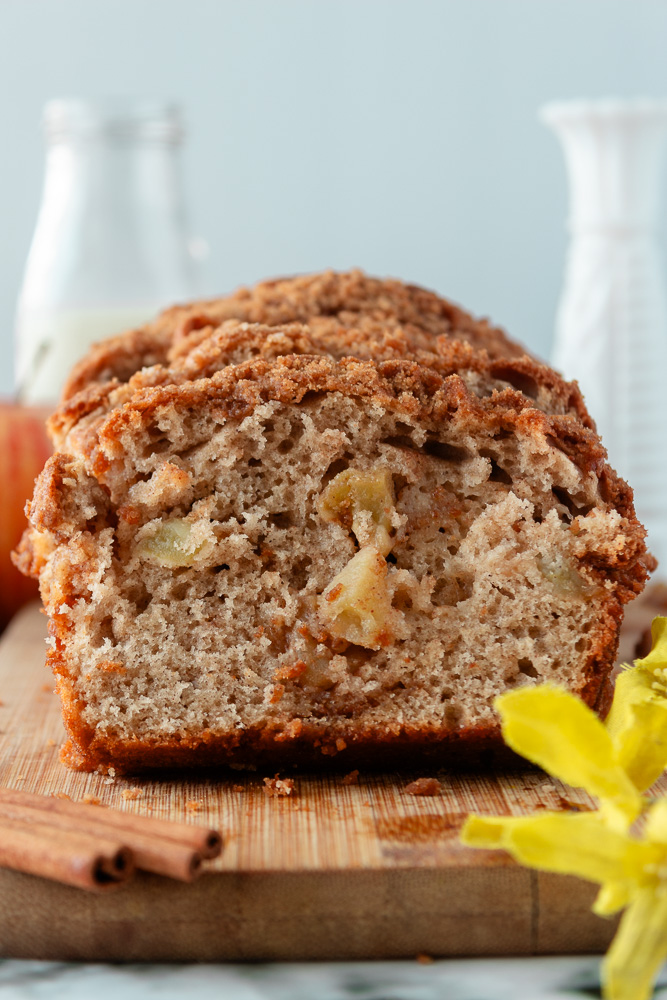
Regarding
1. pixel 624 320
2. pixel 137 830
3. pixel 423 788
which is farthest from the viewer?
pixel 624 320

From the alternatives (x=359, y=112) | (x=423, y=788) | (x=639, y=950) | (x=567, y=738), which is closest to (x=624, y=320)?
(x=359, y=112)

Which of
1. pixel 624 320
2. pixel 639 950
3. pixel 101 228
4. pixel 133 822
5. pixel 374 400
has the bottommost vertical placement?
pixel 133 822

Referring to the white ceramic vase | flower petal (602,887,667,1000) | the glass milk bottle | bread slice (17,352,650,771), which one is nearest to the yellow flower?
flower petal (602,887,667,1000)

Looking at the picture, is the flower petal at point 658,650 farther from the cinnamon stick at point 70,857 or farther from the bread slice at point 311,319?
the cinnamon stick at point 70,857

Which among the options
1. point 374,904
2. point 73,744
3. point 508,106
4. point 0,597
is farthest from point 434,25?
point 374,904

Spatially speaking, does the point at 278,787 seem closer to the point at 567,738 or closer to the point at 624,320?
the point at 567,738

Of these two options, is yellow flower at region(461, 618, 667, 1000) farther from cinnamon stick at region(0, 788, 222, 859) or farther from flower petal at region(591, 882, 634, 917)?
cinnamon stick at region(0, 788, 222, 859)

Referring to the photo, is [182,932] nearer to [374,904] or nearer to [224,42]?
[374,904]
